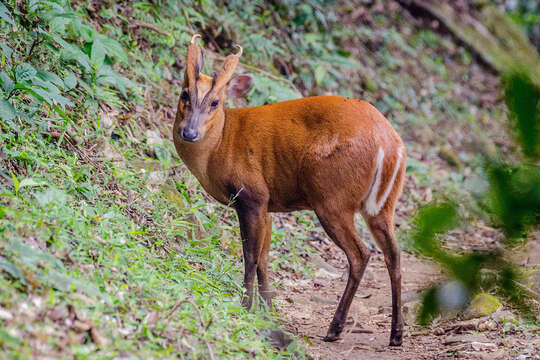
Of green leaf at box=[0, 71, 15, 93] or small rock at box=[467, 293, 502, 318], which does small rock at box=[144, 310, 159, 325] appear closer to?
green leaf at box=[0, 71, 15, 93]

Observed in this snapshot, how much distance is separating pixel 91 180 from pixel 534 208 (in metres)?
3.98

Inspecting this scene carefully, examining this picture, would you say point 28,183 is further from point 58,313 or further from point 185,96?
point 185,96

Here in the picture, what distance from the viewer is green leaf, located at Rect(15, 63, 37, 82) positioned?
14.2ft

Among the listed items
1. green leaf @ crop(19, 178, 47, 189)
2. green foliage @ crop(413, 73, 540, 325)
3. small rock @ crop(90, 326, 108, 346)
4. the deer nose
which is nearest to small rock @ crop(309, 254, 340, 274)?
the deer nose

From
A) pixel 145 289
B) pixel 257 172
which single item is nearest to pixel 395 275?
pixel 257 172

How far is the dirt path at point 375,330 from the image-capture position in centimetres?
409

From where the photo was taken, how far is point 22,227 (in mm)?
3166

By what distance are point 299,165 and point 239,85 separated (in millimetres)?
1106

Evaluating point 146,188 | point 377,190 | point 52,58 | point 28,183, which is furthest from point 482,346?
point 52,58

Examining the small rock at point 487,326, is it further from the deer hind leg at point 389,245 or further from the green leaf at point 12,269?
the green leaf at point 12,269

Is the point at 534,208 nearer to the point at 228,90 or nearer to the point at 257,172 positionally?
the point at 257,172

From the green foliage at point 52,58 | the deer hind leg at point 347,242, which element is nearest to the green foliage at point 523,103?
the deer hind leg at point 347,242

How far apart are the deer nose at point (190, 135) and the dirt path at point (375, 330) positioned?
5.03 feet

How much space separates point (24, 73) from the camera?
4.34 metres
